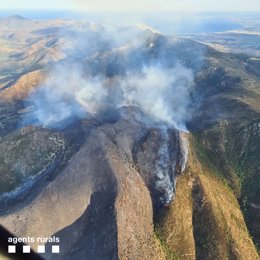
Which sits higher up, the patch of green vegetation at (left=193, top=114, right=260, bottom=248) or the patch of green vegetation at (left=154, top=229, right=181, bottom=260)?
the patch of green vegetation at (left=154, top=229, right=181, bottom=260)

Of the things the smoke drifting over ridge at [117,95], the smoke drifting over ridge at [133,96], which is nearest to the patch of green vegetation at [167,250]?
the smoke drifting over ridge at [133,96]

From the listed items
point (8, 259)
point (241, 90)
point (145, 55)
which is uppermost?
point (8, 259)

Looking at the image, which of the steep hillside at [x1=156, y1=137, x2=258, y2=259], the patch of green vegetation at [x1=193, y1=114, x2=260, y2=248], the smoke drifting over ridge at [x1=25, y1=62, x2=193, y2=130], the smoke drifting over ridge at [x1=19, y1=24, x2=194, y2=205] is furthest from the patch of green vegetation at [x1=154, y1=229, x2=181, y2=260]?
the smoke drifting over ridge at [x1=25, y1=62, x2=193, y2=130]

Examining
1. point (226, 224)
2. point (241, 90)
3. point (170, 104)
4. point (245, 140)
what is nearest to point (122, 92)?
point (170, 104)

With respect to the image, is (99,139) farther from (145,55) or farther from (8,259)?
(145,55)

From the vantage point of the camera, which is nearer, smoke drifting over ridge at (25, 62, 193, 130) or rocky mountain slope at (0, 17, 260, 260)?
rocky mountain slope at (0, 17, 260, 260)

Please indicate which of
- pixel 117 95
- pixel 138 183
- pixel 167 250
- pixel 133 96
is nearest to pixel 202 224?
pixel 167 250

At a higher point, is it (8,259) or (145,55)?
(8,259)

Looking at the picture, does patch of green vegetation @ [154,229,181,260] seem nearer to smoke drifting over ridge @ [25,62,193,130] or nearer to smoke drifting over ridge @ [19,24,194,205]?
smoke drifting over ridge @ [19,24,194,205]
